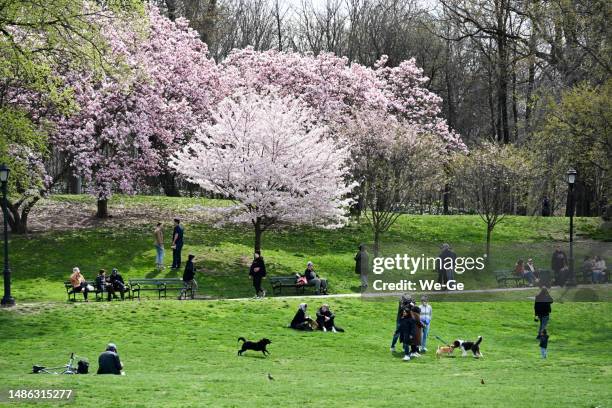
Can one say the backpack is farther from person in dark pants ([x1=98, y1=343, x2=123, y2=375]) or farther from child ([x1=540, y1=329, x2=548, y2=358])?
child ([x1=540, y1=329, x2=548, y2=358])

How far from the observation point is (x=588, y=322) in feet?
103

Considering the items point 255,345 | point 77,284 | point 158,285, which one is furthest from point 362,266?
point 255,345

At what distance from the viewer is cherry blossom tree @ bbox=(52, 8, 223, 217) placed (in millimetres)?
41188

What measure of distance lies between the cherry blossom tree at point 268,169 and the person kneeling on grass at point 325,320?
1002 cm

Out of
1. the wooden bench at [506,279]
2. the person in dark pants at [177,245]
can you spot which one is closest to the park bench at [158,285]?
the person in dark pants at [177,245]

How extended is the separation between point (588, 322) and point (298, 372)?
14.6 m

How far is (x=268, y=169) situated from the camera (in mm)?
36812

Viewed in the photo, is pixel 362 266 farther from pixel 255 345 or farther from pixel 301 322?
pixel 255 345

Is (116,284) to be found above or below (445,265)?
below

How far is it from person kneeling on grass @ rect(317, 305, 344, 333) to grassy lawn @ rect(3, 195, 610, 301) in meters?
7.06

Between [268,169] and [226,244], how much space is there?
603cm

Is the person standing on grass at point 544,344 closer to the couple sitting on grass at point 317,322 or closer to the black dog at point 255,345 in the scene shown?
the couple sitting on grass at point 317,322

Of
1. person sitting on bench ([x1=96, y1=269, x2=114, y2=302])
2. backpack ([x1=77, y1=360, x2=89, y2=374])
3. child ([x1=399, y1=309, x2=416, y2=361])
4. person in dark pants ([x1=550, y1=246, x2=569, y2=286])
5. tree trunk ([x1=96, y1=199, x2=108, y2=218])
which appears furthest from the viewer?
tree trunk ([x1=96, y1=199, x2=108, y2=218])

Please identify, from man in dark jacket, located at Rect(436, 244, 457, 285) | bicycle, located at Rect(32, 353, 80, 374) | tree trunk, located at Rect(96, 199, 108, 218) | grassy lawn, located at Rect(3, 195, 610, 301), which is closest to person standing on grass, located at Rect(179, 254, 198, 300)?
grassy lawn, located at Rect(3, 195, 610, 301)
